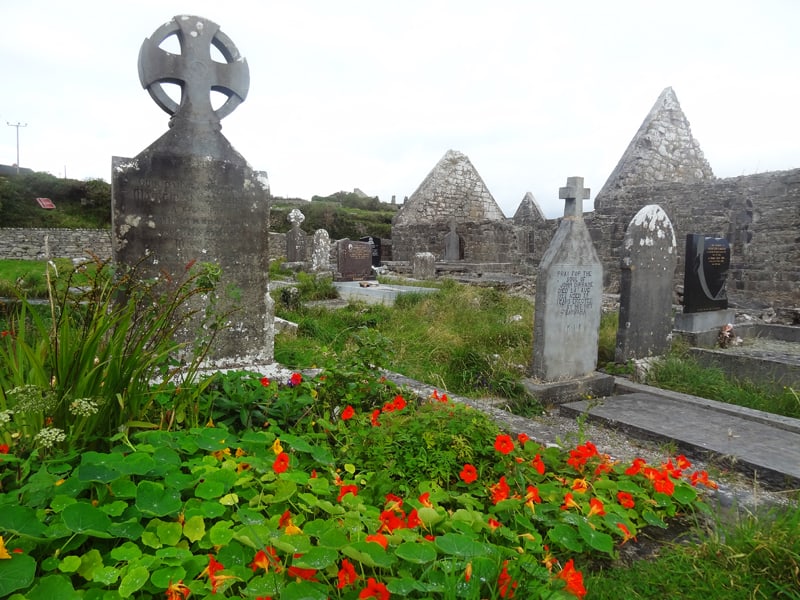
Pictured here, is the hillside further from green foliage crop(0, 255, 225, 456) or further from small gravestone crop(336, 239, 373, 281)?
green foliage crop(0, 255, 225, 456)

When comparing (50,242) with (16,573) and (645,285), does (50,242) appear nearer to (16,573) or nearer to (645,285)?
(645,285)

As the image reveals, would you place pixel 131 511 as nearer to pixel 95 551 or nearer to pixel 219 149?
pixel 95 551

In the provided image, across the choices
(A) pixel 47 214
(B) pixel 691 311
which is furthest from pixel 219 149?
(A) pixel 47 214

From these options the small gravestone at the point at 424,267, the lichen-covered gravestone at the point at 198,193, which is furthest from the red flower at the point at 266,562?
the small gravestone at the point at 424,267

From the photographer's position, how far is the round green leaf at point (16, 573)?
1186mm

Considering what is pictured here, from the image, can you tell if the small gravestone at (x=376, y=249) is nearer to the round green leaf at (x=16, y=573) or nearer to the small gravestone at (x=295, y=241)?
the small gravestone at (x=295, y=241)

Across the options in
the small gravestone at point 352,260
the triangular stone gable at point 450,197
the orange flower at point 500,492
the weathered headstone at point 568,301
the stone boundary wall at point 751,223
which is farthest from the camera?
the triangular stone gable at point 450,197

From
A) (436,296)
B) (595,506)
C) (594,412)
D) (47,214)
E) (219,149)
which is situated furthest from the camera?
(47,214)

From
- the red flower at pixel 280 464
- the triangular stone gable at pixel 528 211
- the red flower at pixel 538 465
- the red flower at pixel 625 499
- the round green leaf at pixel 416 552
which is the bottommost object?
the red flower at pixel 625 499

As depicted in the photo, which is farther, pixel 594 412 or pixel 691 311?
pixel 691 311

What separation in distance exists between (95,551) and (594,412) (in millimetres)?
3682

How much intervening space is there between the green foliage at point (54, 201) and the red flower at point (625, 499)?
1150 inches

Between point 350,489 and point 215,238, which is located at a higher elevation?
point 215,238

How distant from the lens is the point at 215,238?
3727mm
